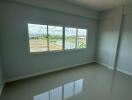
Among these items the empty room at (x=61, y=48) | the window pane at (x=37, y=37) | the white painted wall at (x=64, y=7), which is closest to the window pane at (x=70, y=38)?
the empty room at (x=61, y=48)

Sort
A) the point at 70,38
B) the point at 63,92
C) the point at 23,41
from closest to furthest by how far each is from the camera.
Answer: the point at 63,92 → the point at 23,41 → the point at 70,38

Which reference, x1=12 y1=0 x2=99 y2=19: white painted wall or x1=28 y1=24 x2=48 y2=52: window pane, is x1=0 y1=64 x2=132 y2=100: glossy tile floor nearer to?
x1=28 y1=24 x2=48 y2=52: window pane

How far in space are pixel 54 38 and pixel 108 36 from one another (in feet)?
8.32

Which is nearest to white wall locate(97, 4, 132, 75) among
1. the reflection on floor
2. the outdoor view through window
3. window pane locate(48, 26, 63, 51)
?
the outdoor view through window

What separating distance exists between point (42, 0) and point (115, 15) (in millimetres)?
3000

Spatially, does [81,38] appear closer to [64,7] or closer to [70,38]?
[70,38]

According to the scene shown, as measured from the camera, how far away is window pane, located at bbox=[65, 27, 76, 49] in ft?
12.1

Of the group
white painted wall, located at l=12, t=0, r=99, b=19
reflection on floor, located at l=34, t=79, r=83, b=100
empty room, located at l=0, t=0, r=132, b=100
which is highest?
white painted wall, located at l=12, t=0, r=99, b=19

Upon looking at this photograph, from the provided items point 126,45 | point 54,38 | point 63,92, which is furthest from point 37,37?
point 126,45

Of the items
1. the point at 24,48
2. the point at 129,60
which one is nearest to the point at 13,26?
the point at 24,48

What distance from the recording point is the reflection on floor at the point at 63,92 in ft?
6.86

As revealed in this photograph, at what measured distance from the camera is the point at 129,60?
3.40m

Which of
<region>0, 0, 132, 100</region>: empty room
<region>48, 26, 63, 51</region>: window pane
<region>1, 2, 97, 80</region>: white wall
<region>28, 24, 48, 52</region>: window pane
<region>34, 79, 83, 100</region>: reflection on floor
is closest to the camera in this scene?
<region>34, 79, 83, 100</region>: reflection on floor

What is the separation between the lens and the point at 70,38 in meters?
3.81
